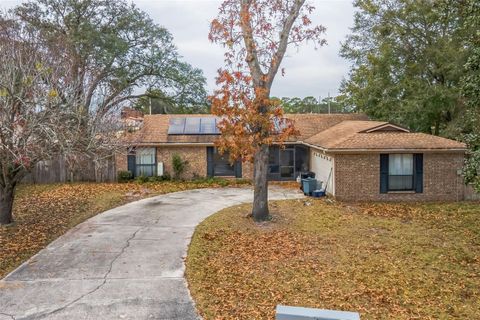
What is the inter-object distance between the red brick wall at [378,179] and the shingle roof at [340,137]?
50 cm

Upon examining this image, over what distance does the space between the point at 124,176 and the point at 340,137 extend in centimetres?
1118

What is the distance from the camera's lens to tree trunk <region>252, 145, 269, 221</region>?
1349cm

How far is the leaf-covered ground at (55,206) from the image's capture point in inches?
406

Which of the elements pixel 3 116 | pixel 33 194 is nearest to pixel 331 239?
pixel 3 116

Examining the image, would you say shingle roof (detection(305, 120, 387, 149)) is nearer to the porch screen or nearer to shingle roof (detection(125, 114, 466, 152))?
shingle roof (detection(125, 114, 466, 152))

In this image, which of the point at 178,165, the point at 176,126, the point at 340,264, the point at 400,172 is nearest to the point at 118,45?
the point at 176,126

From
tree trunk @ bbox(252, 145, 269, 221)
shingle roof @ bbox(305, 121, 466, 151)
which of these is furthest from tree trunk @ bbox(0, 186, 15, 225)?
shingle roof @ bbox(305, 121, 466, 151)

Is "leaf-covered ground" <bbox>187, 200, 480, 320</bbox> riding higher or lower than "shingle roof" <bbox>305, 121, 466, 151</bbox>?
lower

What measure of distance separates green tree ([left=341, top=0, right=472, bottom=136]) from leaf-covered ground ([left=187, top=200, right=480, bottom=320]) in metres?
8.11

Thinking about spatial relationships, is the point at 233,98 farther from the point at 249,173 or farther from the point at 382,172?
the point at 249,173

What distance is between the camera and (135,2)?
24281 mm

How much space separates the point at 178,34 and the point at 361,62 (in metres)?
11.2

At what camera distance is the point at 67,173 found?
21.6 metres

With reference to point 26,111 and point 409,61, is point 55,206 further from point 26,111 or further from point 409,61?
point 409,61
